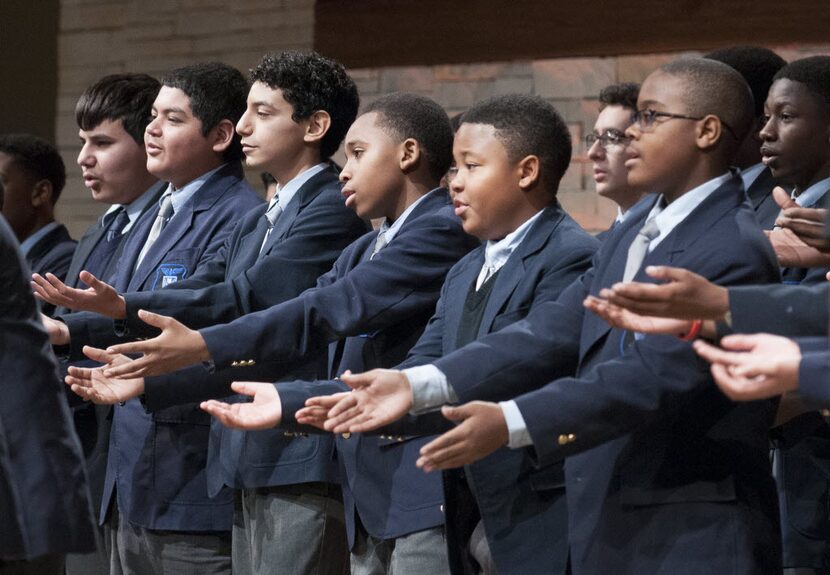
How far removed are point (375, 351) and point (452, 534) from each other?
624mm

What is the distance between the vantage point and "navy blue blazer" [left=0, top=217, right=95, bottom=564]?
224cm

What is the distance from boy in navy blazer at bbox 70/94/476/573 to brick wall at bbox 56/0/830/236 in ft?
5.29

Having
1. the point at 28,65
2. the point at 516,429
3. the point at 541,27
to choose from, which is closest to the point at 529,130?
the point at 516,429

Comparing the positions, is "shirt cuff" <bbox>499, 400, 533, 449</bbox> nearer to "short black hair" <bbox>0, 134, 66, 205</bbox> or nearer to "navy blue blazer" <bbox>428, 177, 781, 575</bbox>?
"navy blue blazer" <bbox>428, 177, 781, 575</bbox>

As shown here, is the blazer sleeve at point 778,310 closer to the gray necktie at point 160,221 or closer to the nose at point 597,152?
the nose at point 597,152

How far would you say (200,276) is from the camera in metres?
3.66

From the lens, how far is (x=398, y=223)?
3.29 metres

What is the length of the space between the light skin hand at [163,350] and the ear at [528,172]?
75 cm

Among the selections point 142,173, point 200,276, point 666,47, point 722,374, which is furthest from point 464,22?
point 722,374

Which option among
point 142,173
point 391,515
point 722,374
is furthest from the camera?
point 142,173

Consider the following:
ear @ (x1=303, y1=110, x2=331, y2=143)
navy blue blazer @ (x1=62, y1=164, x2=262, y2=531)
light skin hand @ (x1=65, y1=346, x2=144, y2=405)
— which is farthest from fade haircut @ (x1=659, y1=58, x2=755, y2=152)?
navy blue blazer @ (x1=62, y1=164, x2=262, y2=531)

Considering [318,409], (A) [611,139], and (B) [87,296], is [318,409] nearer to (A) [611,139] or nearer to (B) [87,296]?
(B) [87,296]

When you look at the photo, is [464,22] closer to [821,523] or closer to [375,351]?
[375,351]

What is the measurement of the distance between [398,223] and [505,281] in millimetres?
521
